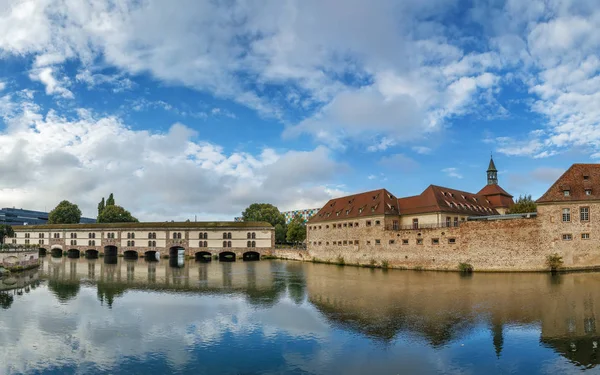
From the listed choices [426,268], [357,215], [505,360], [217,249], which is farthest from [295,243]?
[505,360]

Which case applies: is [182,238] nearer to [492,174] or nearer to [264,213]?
[264,213]

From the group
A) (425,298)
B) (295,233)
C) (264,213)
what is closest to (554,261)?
(425,298)

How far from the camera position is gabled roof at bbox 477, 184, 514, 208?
60531mm

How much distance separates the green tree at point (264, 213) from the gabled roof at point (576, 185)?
60.6 m

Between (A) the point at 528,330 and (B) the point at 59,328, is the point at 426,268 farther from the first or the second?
(B) the point at 59,328

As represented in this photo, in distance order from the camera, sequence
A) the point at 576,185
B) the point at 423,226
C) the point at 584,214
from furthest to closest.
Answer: the point at 423,226, the point at 576,185, the point at 584,214

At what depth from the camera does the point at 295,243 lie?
8512cm

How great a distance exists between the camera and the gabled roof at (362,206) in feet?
160

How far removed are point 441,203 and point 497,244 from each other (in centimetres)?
911

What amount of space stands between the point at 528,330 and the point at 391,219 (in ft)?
98.9

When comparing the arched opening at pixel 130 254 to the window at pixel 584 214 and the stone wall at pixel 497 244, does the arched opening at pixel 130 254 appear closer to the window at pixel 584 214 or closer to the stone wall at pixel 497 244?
the stone wall at pixel 497 244

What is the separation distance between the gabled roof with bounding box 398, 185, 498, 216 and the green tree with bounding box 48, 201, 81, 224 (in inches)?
3287

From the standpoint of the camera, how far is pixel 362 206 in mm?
52156

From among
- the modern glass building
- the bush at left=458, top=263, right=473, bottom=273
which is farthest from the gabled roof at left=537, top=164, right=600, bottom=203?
the modern glass building
